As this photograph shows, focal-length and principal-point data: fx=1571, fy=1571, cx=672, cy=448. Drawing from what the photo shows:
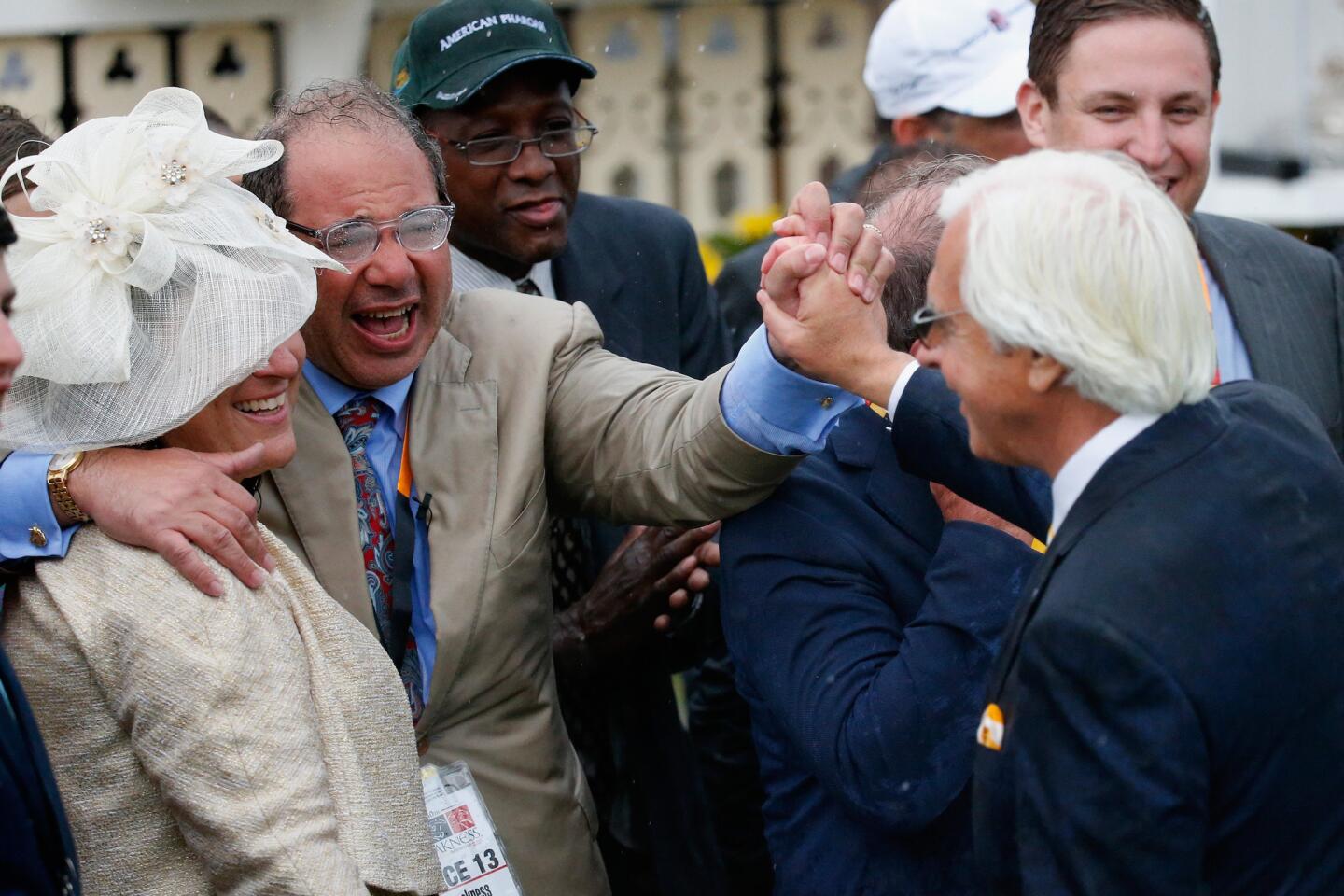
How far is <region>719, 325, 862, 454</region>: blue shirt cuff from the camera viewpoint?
2602 mm

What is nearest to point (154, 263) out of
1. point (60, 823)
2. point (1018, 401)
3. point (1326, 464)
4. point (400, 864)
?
point (60, 823)

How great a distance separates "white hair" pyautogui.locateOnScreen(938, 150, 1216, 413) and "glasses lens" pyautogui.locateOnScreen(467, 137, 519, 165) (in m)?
2.15

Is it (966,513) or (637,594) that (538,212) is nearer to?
(637,594)

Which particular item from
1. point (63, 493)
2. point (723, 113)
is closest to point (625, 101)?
point (723, 113)

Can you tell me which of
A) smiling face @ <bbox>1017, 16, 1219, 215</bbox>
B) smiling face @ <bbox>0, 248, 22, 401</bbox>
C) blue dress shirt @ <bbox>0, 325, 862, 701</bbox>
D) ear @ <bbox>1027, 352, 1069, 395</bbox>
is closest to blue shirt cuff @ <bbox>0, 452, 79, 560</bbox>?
blue dress shirt @ <bbox>0, 325, 862, 701</bbox>

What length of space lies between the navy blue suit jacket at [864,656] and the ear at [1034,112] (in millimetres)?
1394

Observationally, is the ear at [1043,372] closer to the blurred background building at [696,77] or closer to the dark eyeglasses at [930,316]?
the dark eyeglasses at [930,316]

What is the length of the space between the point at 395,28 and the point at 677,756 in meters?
6.89

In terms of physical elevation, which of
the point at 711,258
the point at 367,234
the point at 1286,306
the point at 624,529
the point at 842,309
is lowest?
the point at 711,258

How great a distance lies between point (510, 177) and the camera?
393cm

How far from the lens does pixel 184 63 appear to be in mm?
9375

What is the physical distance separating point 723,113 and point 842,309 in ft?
26.6

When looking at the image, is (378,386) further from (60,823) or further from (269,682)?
(60,823)

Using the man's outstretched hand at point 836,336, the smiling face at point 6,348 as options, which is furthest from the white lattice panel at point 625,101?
the smiling face at point 6,348
